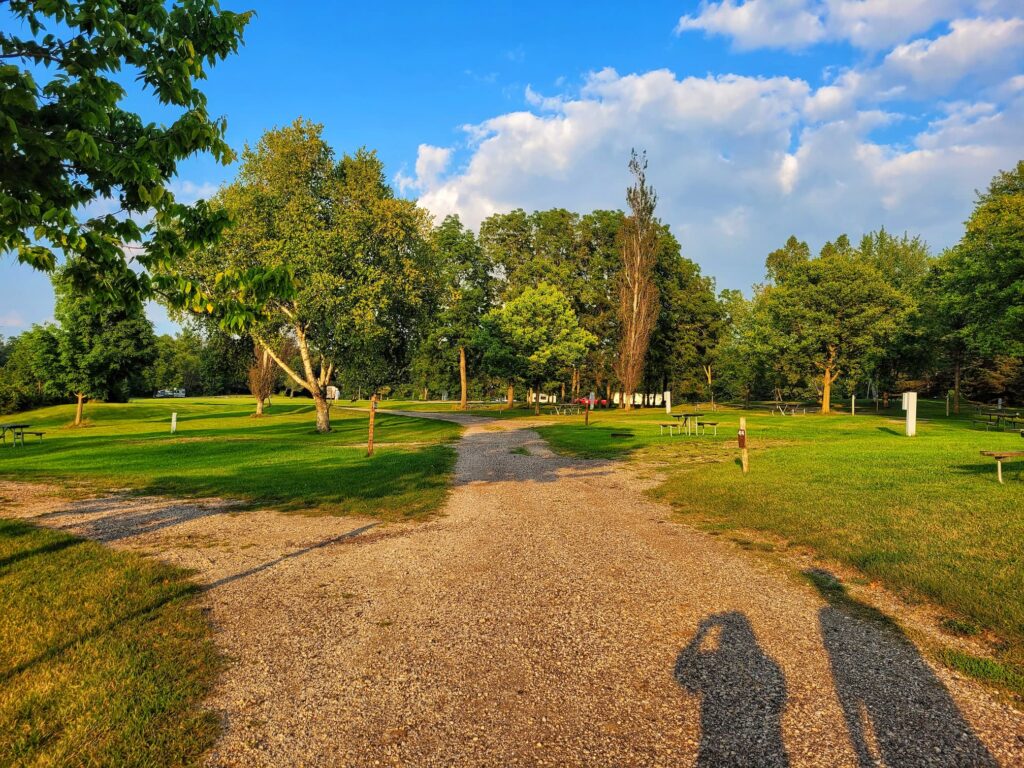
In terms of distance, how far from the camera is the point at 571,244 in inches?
2603

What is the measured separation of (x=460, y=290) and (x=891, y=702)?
169ft

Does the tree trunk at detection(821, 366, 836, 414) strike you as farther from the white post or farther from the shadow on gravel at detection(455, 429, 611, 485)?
the shadow on gravel at detection(455, 429, 611, 485)

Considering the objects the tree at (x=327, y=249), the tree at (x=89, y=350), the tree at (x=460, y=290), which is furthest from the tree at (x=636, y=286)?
Result: the tree at (x=89, y=350)

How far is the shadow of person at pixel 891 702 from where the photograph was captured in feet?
10.9

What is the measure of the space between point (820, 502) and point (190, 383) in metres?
132

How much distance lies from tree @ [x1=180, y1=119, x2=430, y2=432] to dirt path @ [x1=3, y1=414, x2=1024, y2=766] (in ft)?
68.0

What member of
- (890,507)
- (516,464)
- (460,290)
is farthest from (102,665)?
(460,290)

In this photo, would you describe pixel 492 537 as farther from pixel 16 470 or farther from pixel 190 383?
pixel 190 383

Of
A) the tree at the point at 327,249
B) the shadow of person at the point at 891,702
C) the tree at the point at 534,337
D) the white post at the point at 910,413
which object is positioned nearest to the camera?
the shadow of person at the point at 891,702

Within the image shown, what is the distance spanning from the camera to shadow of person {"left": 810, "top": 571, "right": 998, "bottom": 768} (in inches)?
130

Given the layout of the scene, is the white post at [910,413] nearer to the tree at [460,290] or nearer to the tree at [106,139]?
the tree at [106,139]

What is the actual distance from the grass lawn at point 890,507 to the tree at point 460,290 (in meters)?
33.2

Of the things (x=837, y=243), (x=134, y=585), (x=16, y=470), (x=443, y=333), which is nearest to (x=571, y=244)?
(x=443, y=333)

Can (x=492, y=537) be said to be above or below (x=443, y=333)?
below
